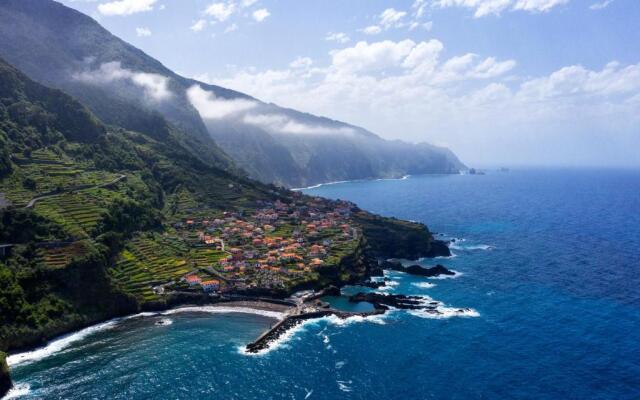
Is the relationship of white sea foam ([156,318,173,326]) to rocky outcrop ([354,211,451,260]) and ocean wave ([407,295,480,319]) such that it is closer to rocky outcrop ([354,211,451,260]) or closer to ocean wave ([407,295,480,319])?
ocean wave ([407,295,480,319])

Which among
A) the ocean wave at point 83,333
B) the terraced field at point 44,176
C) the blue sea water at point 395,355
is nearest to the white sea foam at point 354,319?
the blue sea water at point 395,355

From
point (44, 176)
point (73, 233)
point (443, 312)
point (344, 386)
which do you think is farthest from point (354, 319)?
point (44, 176)

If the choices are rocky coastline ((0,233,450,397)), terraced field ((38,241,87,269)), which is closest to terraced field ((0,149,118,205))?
terraced field ((38,241,87,269))

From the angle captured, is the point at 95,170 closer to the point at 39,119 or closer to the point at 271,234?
the point at 39,119

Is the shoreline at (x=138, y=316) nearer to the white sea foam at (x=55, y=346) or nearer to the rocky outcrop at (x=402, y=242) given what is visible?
the white sea foam at (x=55, y=346)

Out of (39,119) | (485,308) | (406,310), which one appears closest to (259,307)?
(406,310)

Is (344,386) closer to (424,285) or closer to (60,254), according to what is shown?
(424,285)

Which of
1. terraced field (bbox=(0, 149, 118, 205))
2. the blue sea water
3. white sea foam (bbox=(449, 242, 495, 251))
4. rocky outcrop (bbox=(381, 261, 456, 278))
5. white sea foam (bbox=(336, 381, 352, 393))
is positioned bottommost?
white sea foam (bbox=(336, 381, 352, 393))
